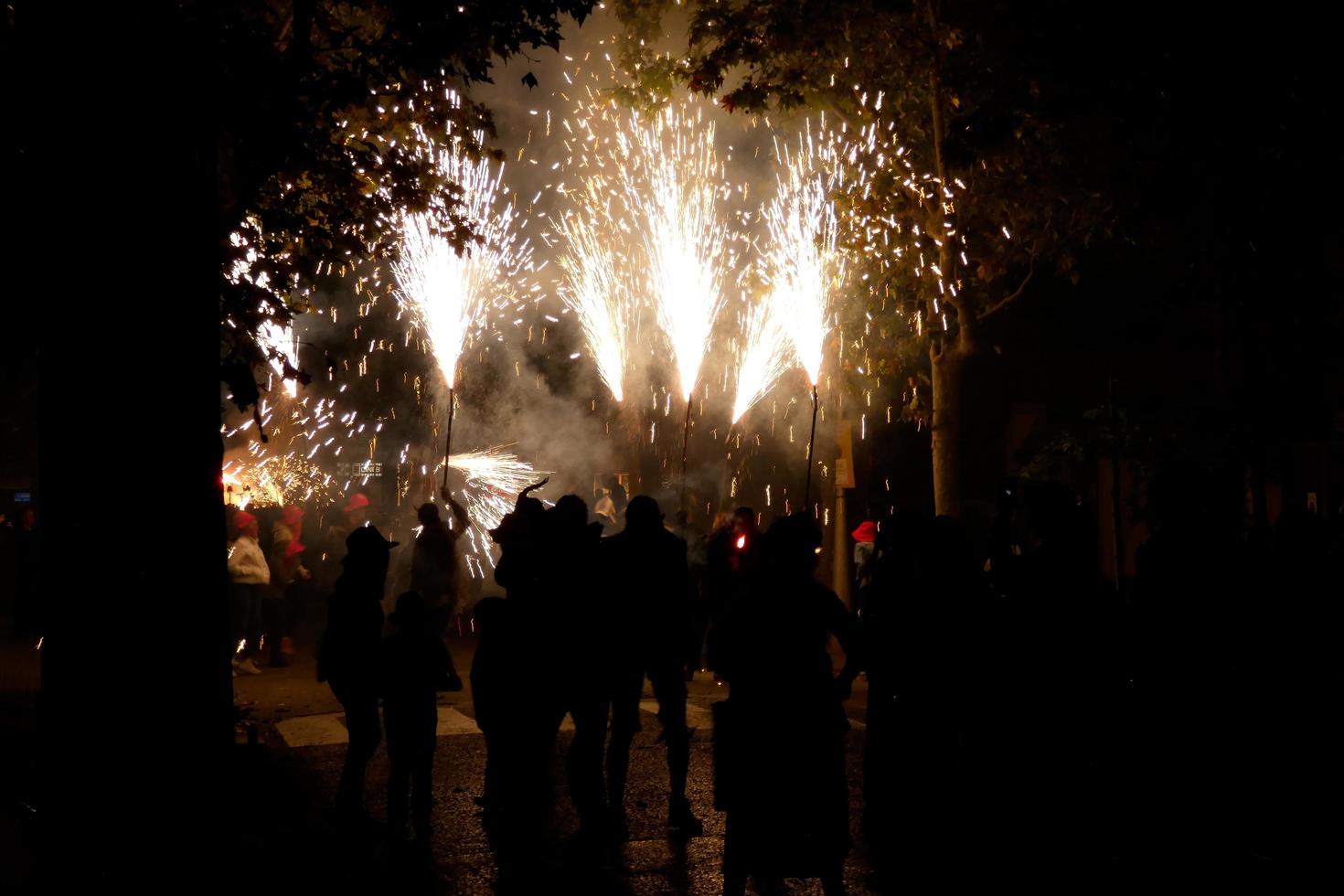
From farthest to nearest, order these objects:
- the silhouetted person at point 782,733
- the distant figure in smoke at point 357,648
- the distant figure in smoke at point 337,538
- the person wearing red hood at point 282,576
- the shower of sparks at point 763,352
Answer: the shower of sparks at point 763,352 < the distant figure in smoke at point 337,538 < the person wearing red hood at point 282,576 < the distant figure in smoke at point 357,648 < the silhouetted person at point 782,733

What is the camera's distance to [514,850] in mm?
5684

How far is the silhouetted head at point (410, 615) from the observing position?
5992mm

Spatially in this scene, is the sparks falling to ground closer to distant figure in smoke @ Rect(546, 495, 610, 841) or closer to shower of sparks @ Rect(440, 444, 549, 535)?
shower of sparks @ Rect(440, 444, 549, 535)

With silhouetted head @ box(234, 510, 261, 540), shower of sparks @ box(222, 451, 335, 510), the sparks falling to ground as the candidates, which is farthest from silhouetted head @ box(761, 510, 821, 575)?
shower of sparks @ box(222, 451, 335, 510)

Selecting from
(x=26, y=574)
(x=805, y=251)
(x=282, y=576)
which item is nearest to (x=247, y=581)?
(x=282, y=576)

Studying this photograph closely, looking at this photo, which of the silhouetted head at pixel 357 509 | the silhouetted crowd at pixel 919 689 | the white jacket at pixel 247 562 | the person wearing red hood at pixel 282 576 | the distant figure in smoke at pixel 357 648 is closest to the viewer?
the silhouetted crowd at pixel 919 689

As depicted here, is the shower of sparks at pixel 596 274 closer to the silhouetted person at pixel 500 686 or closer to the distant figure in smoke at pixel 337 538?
the distant figure in smoke at pixel 337 538

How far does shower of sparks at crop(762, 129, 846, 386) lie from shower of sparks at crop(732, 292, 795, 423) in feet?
7.52

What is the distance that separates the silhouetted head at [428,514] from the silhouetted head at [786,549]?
647cm

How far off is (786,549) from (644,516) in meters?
1.81

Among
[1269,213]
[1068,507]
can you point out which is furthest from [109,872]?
[1269,213]

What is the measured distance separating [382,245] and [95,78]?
814cm

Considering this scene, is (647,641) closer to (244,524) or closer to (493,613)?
(493,613)

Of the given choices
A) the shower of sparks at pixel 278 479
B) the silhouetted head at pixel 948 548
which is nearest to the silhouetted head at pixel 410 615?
the silhouetted head at pixel 948 548
